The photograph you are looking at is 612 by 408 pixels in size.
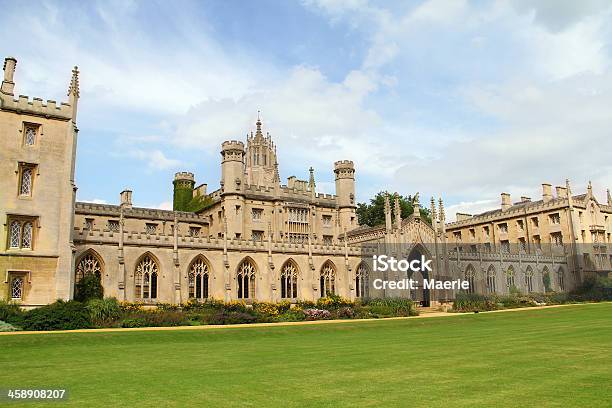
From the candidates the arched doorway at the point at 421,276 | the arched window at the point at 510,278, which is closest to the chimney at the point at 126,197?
the arched doorway at the point at 421,276

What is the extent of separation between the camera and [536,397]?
773 cm

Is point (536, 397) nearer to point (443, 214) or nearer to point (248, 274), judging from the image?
point (248, 274)

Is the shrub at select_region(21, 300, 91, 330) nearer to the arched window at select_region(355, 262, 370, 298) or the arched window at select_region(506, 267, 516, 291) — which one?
the arched window at select_region(355, 262, 370, 298)

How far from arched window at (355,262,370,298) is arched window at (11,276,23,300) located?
25364 millimetres

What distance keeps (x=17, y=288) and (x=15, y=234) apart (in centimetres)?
295

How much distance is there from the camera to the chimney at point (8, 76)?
29.6 m

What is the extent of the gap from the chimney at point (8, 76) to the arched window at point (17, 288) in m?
10.7

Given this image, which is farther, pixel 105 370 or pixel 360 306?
pixel 360 306

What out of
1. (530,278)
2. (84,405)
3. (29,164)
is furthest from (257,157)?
(84,405)

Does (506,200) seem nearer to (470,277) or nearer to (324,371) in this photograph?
(470,277)

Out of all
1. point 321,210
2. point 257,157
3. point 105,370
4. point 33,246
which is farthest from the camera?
point 257,157

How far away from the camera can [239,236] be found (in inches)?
1725

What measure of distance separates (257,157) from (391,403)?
159ft

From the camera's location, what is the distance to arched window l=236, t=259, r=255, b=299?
37500 mm
